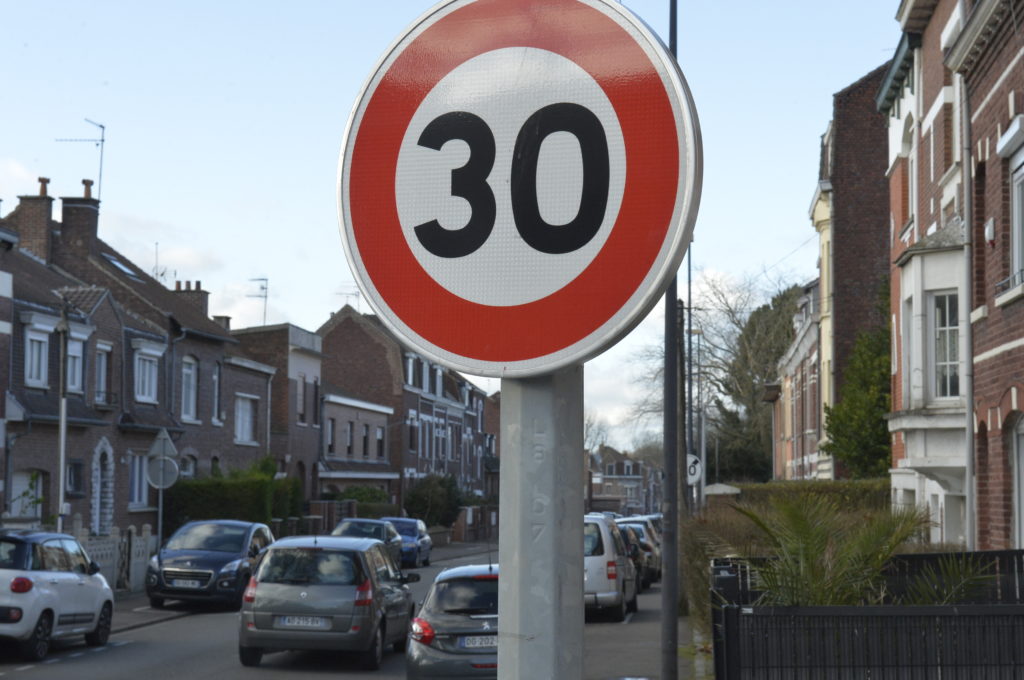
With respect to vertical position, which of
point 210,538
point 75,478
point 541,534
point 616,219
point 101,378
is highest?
point 101,378

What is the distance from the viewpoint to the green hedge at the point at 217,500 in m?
42.3

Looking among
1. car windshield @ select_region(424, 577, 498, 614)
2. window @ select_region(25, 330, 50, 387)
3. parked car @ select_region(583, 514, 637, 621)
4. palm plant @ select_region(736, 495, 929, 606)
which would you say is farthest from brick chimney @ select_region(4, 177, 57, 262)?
palm plant @ select_region(736, 495, 929, 606)

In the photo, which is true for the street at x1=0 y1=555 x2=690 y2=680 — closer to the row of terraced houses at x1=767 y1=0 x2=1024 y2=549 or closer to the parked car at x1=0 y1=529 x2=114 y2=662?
the parked car at x1=0 y1=529 x2=114 y2=662

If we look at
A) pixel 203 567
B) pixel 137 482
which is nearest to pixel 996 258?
pixel 203 567

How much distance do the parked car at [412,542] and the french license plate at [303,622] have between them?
25827 millimetres

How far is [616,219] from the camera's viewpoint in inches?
94.8

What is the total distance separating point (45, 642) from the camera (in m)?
18.6

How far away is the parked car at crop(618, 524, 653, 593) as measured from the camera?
3356 cm

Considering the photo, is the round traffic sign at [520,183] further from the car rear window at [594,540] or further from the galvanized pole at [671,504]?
the car rear window at [594,540]

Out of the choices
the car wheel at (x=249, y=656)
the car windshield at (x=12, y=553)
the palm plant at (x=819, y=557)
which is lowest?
the car wheel at (x=249, y=656)

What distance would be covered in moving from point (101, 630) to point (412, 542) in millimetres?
24512

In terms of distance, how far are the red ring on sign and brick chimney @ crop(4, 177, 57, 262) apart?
43429mm

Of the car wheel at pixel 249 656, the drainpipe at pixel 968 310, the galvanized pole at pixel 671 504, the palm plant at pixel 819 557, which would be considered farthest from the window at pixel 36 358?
the palm plant at pixel 819 557

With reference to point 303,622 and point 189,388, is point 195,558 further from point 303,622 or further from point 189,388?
point 189,388
